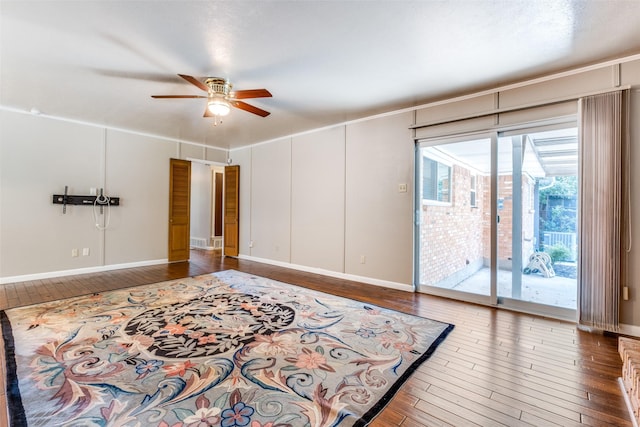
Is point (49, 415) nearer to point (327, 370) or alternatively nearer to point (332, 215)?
point (327, 370)

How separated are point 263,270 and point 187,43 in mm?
3952

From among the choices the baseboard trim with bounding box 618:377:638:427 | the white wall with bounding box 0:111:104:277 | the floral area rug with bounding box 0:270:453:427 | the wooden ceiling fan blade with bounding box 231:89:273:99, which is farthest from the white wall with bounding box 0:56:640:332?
the baseboard trim with bounding box 618:377:638:427

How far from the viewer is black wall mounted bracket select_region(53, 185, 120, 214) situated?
481 cm

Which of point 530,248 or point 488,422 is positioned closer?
point 488,422

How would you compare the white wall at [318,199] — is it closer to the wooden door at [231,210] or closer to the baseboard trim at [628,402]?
the wooden door at [231,210]

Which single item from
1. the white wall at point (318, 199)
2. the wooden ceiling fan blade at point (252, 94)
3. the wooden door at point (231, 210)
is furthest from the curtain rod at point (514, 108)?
the wooden door at point (231, 210)

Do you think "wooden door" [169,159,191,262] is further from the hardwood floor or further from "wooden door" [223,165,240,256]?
the hardwood floor

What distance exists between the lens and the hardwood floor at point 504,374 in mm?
1660

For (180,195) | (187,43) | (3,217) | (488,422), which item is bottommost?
(488,422)

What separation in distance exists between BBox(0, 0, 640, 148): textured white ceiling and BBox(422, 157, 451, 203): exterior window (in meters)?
0.91

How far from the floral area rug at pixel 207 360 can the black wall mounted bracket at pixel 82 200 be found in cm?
217

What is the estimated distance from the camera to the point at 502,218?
11.8 feet

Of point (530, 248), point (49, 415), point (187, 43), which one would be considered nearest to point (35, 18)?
point (187, 43)

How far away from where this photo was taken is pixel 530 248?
346 cm
